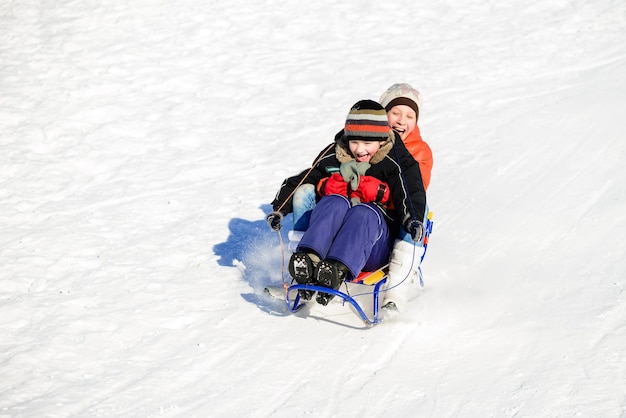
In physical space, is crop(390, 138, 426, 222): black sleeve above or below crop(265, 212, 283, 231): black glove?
above

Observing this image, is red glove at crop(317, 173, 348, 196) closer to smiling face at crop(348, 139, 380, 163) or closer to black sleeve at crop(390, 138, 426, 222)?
smiling face at crop(348, 139, 380, 163)

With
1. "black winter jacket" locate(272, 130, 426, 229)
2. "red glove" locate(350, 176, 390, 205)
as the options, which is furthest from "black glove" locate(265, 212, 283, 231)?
"red glove" locate(350, 176, 390, 205)

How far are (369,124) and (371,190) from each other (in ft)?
1.18

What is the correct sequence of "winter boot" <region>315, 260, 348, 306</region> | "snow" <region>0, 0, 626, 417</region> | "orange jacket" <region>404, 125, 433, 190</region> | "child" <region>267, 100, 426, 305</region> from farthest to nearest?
1. "orange jacket" <region>404, 125, 433, 190</region>
2. "child" <region>267, 100, 426, 305</region>
3. "winter boot" <region>315, 260, 348, 306</region>
4. "snow" <region>0, 0, 626, 417</region>

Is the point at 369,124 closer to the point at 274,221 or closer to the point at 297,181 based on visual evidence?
the point at 297,181

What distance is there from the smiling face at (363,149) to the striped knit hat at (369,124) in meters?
0.03

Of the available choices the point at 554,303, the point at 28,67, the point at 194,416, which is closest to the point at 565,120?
the point at 554,303

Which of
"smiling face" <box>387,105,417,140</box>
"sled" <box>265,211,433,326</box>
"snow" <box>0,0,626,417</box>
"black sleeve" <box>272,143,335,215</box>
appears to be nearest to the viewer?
"snow" <box>0,0,626,417</box>

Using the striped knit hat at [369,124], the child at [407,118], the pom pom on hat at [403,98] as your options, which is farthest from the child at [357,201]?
the pom pom on hat at [403,98]

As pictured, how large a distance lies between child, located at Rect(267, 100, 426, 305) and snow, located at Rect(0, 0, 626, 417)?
0.38 meters

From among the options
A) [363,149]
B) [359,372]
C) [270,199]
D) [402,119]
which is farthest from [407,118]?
[359,372]

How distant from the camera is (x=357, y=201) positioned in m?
4.12

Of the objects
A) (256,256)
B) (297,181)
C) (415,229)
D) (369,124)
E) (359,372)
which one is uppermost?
(369,124)

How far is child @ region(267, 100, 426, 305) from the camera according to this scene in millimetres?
3793
